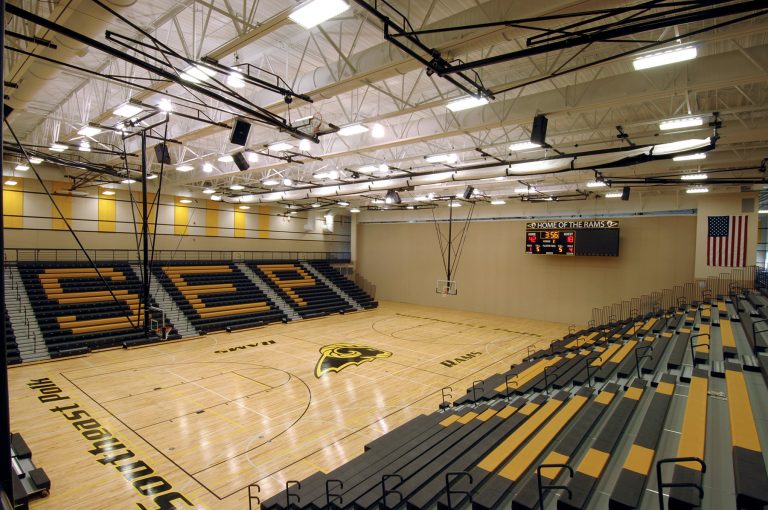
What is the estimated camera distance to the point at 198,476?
715cm

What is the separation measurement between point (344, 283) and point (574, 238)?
48.6 ft

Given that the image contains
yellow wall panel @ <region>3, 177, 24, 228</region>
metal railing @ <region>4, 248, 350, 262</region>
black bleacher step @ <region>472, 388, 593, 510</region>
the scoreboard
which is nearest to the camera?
black bleacher step @ <region>472, 388, 593, 510</region>

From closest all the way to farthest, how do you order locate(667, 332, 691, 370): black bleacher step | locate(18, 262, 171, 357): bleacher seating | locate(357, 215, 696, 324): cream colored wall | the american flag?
locate(667, 332, 691, 370): black bleacher step
locate(18, 262, 171, 357): bleacher seating
the american flag
locate(357, 215, 696, 324): cream colored wall

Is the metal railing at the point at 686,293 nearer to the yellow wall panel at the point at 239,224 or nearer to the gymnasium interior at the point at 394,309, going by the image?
the gymnasium interior at the point at 394,309

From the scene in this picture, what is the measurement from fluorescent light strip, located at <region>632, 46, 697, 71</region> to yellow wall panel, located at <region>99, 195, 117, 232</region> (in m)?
22.3

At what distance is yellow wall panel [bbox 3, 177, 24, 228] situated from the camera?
17.5 m

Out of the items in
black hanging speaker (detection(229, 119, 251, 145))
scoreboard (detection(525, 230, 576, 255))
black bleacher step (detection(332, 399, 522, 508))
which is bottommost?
black bleacher step (detection(332, 399, 522, 508))

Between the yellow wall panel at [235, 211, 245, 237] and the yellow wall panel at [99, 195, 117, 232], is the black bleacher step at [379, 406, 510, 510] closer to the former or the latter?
the yellow wall panel at [99, 195, 117, 232]

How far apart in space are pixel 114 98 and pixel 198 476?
9.16m

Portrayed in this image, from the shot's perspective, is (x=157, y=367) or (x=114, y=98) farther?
(x=157, y=367)

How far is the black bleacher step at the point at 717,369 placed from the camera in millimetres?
7416

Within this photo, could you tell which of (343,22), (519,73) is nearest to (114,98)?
(343,22)

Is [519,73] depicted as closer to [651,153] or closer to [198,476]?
[651,153]

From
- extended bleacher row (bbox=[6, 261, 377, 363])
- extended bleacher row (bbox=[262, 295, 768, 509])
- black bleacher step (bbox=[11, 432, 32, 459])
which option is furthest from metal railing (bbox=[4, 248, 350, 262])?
extended bleacher row (bbox=[262, 295, 768, 509])
